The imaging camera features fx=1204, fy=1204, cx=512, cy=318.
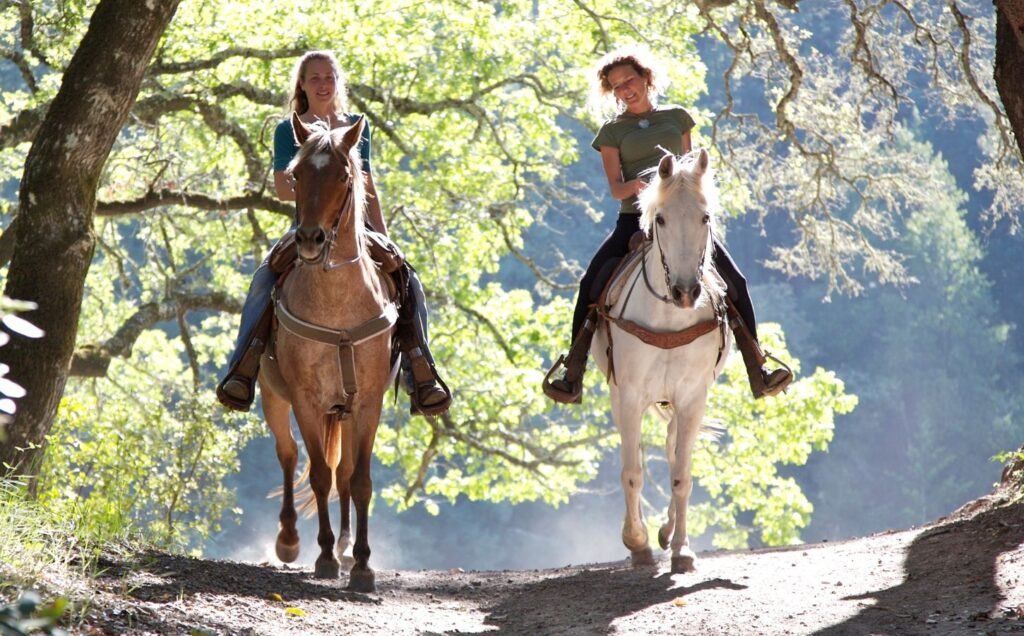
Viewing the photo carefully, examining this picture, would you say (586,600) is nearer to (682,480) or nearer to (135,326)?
(682,480)

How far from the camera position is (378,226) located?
7145mm

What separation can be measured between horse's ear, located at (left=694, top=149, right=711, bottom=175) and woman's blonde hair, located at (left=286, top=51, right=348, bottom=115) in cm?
211

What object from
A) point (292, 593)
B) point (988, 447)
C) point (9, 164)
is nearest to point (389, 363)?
point (292, 593)

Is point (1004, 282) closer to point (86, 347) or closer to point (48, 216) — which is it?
point (86, 347)

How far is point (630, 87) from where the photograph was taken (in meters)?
7.34

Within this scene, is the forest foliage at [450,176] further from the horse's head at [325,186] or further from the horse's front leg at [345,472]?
the horse's head at [325,186]

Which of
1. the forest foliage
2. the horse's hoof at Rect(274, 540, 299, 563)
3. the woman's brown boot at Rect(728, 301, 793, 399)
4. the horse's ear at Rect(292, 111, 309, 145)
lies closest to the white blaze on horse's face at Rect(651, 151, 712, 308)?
the woman's brown boot at Rect(728, 301, 793, 399)

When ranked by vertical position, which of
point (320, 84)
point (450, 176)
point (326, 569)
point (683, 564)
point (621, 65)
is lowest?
point (326, 569)

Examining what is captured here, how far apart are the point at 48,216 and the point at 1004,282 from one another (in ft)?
230

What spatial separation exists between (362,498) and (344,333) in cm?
103

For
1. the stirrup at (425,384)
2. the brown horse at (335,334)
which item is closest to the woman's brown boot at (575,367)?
the stirrup at (425,384)

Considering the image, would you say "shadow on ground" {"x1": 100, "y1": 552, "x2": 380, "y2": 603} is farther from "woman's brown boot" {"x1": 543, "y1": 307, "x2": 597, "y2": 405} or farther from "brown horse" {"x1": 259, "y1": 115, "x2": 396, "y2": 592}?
"woman's brown boot" {"x1": 543, "y1": 307, "x2": 597, "y2": 405}

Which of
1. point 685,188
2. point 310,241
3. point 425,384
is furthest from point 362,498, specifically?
point 685,188

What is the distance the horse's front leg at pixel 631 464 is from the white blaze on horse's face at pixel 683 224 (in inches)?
38.4
